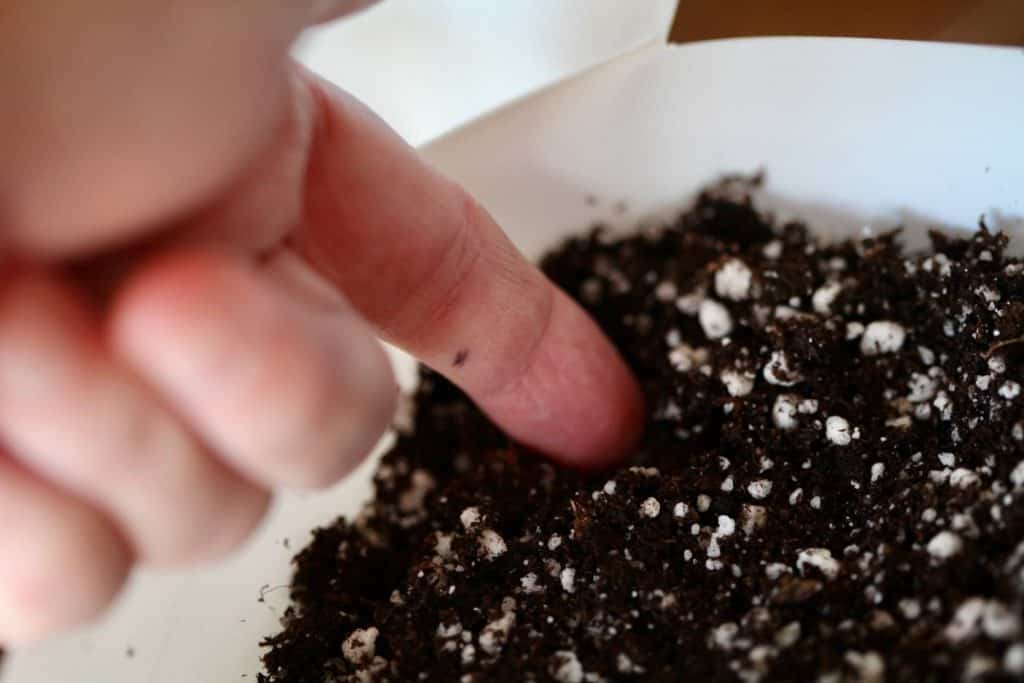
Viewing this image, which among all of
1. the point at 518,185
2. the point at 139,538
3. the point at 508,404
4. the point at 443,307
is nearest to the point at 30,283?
the point at 139,538

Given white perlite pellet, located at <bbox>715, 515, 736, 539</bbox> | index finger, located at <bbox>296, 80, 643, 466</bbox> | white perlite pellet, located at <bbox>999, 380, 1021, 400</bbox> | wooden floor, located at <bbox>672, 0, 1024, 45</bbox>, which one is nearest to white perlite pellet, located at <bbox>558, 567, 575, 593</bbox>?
white perlite pellet, located at <bbox>715, 515, 736, 539</bbox>

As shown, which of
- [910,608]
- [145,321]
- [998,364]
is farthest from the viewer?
[998,364]

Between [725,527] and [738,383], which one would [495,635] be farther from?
[738,383]

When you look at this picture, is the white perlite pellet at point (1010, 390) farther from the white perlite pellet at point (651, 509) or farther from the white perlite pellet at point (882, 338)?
the white perlite pellet at point (651, 509)

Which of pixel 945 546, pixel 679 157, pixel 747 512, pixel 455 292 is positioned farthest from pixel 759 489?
pixel 679 157

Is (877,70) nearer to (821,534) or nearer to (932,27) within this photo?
(932,27)

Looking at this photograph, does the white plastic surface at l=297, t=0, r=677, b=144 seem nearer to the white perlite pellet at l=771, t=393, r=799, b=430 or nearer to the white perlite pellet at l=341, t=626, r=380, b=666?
the white perlite pellet at l=771, t=393, r=799, b=430
